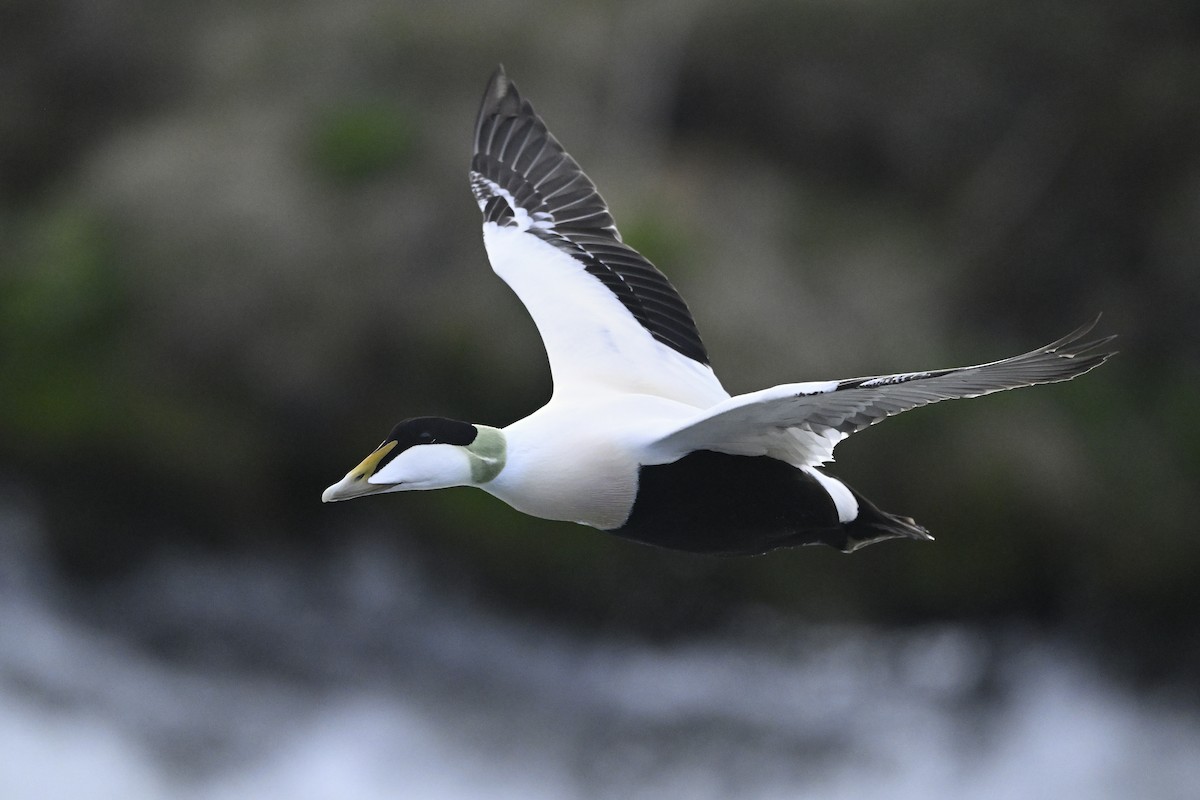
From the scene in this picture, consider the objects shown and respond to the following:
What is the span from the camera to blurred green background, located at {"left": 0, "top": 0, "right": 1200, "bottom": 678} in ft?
26.2

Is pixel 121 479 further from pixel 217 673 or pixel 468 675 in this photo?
pixel 468 675

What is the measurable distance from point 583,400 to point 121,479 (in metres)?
5.01

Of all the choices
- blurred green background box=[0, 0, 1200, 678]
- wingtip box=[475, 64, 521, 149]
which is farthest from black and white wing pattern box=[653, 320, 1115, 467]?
blurred green background box=[0, 0, 1200, 678]

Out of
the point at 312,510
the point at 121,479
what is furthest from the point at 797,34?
the point at 121,479

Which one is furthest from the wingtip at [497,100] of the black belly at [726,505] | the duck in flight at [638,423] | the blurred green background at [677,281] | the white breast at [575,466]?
the blurred green background at [677,281]

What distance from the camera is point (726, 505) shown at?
3.66 metres

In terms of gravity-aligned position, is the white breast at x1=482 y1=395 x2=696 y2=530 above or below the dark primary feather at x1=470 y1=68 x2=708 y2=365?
below

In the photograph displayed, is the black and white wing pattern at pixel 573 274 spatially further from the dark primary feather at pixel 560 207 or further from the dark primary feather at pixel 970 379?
the dark primary feather at pixel 970 379

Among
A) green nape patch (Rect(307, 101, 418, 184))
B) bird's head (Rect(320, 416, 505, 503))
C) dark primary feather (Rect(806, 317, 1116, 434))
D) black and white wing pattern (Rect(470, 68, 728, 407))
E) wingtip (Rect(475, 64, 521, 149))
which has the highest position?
green nape patch (Rect(307, 101, 418, 184))

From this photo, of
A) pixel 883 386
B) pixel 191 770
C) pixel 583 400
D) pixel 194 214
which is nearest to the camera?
pixel 883 386

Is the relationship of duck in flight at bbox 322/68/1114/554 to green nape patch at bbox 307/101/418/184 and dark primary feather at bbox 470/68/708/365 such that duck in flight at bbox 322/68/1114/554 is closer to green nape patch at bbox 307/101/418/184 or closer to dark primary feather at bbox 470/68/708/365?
dark primary feather at bbox 470/68/708/365

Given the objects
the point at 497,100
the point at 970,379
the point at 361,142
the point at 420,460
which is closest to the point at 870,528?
the point at 970,379

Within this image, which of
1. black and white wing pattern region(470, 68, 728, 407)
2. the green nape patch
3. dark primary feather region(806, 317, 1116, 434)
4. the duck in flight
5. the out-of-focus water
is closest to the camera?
dark primary feather region(806, 317, 1116, 434)

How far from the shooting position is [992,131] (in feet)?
30.3
